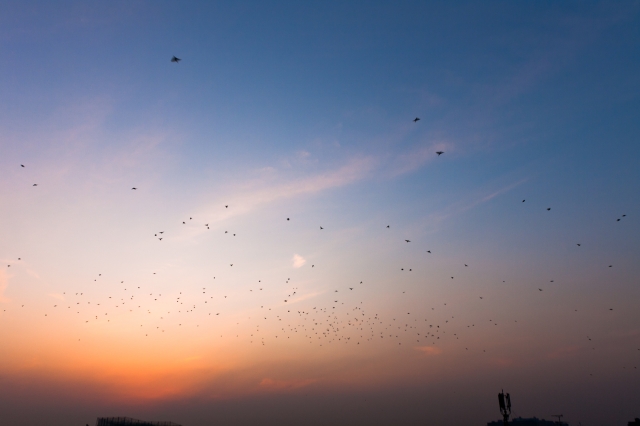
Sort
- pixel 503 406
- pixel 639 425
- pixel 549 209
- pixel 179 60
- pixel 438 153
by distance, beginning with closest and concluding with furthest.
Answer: pixel 179 60
pixel 503 406
pixel 438 153
pixel 549 209
pixel 639 425

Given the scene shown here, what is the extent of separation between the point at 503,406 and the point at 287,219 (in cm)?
3052

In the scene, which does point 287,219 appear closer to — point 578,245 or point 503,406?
point 503,406

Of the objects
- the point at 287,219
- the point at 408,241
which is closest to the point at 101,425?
the point at 287,219

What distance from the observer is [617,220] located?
4378 cm

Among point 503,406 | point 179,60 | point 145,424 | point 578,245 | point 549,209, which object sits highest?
point 179,60

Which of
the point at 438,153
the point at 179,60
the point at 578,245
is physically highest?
the point at 179,60

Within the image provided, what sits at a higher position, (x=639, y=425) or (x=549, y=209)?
(x=549, y=209)

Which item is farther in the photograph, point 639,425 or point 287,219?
point 639,425

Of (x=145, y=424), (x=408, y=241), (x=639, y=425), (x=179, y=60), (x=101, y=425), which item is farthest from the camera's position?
(x=145, y=424)

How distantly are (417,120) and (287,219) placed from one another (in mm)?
20507

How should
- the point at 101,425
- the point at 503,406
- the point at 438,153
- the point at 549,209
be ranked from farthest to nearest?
1. the point at 101,425
2. the point at 549,209
3. the point at 438,153
4. the point at 503,406

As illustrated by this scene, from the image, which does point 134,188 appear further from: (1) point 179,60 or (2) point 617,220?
(2) point 617,220

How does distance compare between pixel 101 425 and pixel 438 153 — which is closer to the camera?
pixel 438 153

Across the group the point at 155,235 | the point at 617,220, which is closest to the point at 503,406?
the point at 617,220
